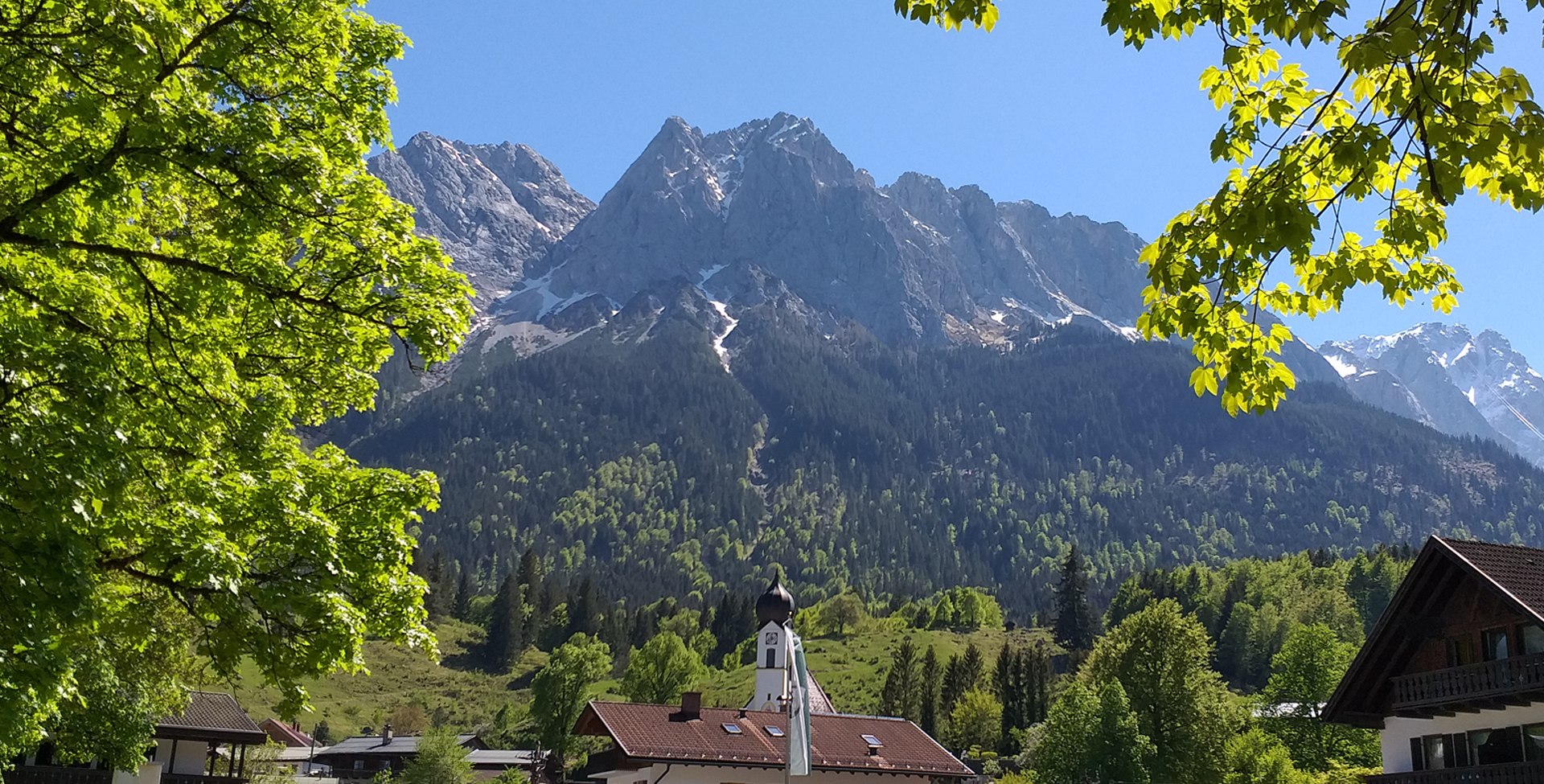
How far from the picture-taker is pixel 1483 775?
31125 mm

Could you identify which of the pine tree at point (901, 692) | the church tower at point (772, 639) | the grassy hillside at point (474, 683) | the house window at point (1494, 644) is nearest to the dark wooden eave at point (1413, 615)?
the house window at point (1494, 644)

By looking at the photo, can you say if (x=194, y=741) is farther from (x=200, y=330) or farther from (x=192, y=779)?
(x=200, y=330)

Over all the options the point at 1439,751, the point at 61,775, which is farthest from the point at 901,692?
the point at 1439,751

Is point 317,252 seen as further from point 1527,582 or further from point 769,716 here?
point 769,716

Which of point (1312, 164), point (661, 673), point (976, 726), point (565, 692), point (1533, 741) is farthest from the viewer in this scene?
point (661, 673)

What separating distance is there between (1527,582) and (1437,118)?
30.2 m

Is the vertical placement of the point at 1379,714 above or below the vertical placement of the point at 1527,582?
below

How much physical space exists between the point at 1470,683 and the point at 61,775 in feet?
142

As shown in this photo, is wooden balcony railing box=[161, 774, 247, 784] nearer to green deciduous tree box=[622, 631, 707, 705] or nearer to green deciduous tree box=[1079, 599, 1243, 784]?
green deciduous tree box=[1079, 599, 1243, 784]

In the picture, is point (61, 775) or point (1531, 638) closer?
point (1531, 638)

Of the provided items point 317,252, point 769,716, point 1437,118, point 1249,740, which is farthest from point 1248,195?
point 1249,740

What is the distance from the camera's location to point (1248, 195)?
810 centimetres

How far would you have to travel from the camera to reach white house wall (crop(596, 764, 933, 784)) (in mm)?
51094

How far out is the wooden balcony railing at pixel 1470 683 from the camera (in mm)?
29703
